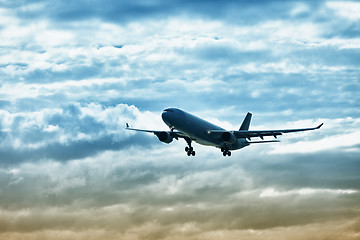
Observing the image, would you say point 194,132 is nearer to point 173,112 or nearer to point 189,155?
point 173,112

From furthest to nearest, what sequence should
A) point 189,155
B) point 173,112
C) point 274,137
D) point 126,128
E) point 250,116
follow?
point 250,116 < point 126,128 < point 189,155 < point 274,137 < point 173,112

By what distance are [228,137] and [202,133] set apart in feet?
15.5

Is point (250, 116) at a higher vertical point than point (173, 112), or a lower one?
higher

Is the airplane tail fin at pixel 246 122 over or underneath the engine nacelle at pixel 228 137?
over

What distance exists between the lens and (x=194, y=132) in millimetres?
79625

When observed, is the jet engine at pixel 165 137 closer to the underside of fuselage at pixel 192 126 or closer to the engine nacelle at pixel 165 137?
the engine nacelle at pixel 165 137

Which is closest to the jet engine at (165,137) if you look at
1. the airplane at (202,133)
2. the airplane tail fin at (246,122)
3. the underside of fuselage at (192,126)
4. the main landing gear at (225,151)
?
the airplane at (202,133)

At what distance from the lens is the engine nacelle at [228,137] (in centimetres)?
8244

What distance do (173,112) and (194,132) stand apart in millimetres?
Answer: 4807

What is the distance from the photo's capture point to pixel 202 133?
266 ft

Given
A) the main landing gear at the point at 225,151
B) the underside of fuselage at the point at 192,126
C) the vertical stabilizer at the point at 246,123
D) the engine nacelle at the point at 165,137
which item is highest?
the vertical stabilizer at the point at 246,123

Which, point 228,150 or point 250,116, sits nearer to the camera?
point 228,150

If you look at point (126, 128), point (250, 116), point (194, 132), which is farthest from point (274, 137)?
point (126, 128)

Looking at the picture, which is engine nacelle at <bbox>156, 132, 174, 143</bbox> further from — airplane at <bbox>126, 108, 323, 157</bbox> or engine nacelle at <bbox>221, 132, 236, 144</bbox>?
engine nacelle at <bbox>221, 132, 236, 144</bbox>
